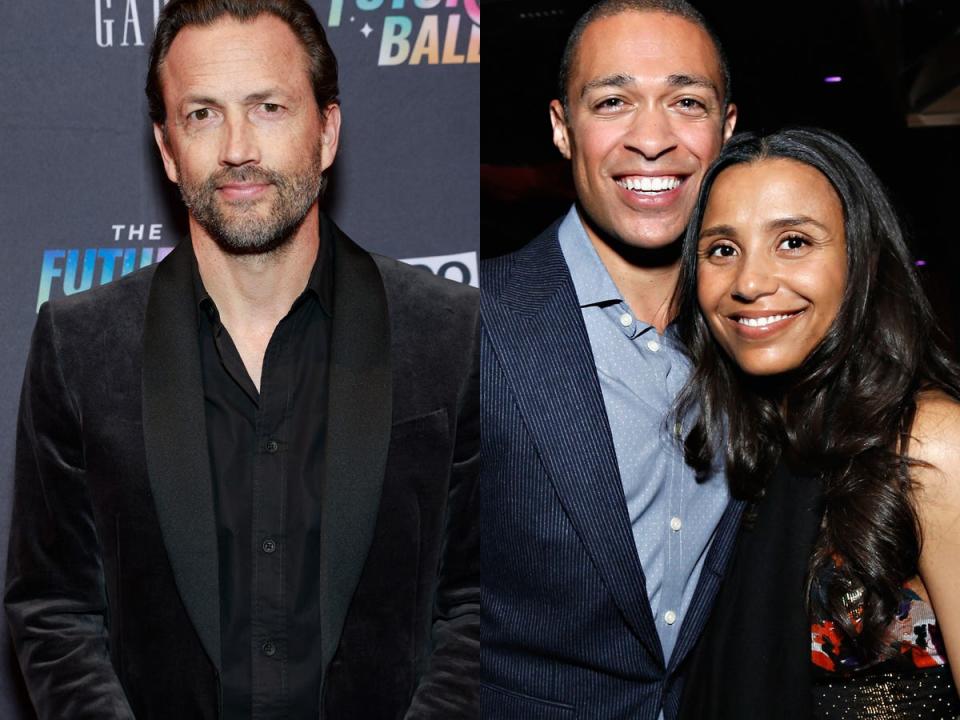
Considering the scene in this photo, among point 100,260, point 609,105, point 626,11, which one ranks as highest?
point 626,11

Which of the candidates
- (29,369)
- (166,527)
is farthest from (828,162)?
(29,369)

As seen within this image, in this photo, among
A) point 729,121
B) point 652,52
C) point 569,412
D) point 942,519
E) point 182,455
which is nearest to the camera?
point 942,519

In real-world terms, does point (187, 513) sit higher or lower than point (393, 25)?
lower

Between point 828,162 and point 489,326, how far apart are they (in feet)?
2.64

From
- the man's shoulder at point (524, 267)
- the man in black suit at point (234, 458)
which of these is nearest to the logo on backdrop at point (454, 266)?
the man's shoulder at point (524, 267)

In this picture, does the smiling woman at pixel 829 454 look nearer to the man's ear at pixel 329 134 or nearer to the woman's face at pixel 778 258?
the woman's face at pixel 778 258

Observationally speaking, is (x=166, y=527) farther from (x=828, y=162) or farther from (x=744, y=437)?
(x=828, y=162)

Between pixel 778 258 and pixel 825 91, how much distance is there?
2.39 ft

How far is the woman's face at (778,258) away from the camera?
1.97m

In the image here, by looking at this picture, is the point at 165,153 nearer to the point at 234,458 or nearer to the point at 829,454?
the point at 234,458

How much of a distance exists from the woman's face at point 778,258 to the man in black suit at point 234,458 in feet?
2.32

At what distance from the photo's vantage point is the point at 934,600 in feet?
6.15

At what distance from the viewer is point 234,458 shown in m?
1.98

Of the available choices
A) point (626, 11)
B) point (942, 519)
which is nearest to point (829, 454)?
point (942, 519)
